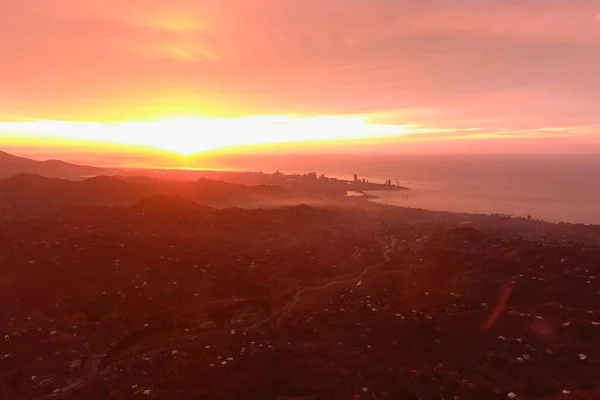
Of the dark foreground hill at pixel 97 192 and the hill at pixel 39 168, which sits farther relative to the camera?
the hill at pixel 39 168

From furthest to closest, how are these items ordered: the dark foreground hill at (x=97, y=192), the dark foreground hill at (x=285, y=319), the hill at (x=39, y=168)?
the hill at (x=39, y=168) < the dark foreground hill at (x=97, y=192) < the dark foreground hill at (x=285, y=319)

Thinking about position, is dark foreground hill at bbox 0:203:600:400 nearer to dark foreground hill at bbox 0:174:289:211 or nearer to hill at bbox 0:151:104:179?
→ dark foreground hill at bbox 0:174:289:211

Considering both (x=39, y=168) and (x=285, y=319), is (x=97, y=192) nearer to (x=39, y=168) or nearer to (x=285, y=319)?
(x=285, y=319)

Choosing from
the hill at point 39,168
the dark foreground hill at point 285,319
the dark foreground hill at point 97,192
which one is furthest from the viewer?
the hill at point 39,168

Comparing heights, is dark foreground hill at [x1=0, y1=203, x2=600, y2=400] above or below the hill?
below

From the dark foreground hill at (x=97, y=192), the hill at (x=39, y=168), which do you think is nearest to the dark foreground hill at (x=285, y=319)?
the dark foreground hill at (x=97, y=192)

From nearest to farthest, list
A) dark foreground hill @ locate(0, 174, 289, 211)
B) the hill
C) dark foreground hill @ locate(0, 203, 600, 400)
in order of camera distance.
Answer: dark foreground hill @ locate(0, 203, 600, 400)
dark foreground hill @ locate(0, 174, 289, 211)
the hill

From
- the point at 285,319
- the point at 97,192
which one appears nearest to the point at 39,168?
the point at 97,192

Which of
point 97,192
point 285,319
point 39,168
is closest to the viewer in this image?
point 285,319

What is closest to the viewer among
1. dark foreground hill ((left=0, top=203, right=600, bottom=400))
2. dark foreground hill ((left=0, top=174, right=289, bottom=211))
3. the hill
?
dark foreground hill ((left=0, top=203, right=600, bottom=400))

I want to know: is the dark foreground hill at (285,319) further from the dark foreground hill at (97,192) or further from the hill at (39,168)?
the hill at (39,168)

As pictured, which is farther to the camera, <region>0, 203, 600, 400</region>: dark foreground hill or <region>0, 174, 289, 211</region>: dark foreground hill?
<region>0, 174, 289, 211</region>: dark foreground hill

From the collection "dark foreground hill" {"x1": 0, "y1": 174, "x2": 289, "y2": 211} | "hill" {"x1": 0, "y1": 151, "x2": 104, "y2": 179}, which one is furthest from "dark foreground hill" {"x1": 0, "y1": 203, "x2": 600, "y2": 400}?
"hill" {"x1": 0, "y1": 151, "x2": 104, "y2": 179}
